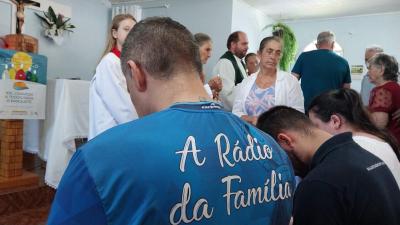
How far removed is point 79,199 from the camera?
0.50 m

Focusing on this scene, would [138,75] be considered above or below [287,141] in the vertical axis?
above

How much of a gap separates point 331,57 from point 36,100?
2.37 meters

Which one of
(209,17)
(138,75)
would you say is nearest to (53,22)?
(209,17)

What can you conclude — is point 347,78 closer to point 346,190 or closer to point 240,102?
point 240,102

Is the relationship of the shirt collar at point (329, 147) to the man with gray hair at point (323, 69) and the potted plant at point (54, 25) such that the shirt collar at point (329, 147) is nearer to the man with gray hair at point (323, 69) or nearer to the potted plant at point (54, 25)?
the man with gray hair at point (323, 69)

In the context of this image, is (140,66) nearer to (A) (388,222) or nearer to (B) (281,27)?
(A) (388,222)

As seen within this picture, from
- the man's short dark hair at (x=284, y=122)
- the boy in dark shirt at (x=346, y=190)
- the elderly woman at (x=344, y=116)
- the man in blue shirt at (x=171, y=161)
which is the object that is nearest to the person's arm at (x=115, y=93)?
the man's short dark hair at (x=284, y=122)

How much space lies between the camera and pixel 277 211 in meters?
0.68

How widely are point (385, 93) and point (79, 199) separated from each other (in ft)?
8.36

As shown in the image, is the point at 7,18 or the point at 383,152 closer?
the point at 383,152

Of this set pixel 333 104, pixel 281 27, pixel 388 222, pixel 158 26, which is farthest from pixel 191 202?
pixel 281 27

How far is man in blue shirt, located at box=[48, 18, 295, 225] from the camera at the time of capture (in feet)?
1.63

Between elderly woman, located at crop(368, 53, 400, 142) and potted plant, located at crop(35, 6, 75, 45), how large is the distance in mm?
3843

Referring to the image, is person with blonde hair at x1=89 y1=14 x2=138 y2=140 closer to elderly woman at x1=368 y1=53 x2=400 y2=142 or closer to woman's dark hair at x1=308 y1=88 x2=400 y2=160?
woman's dark hair at x1=308 y1=88 x2=400 y2=160
